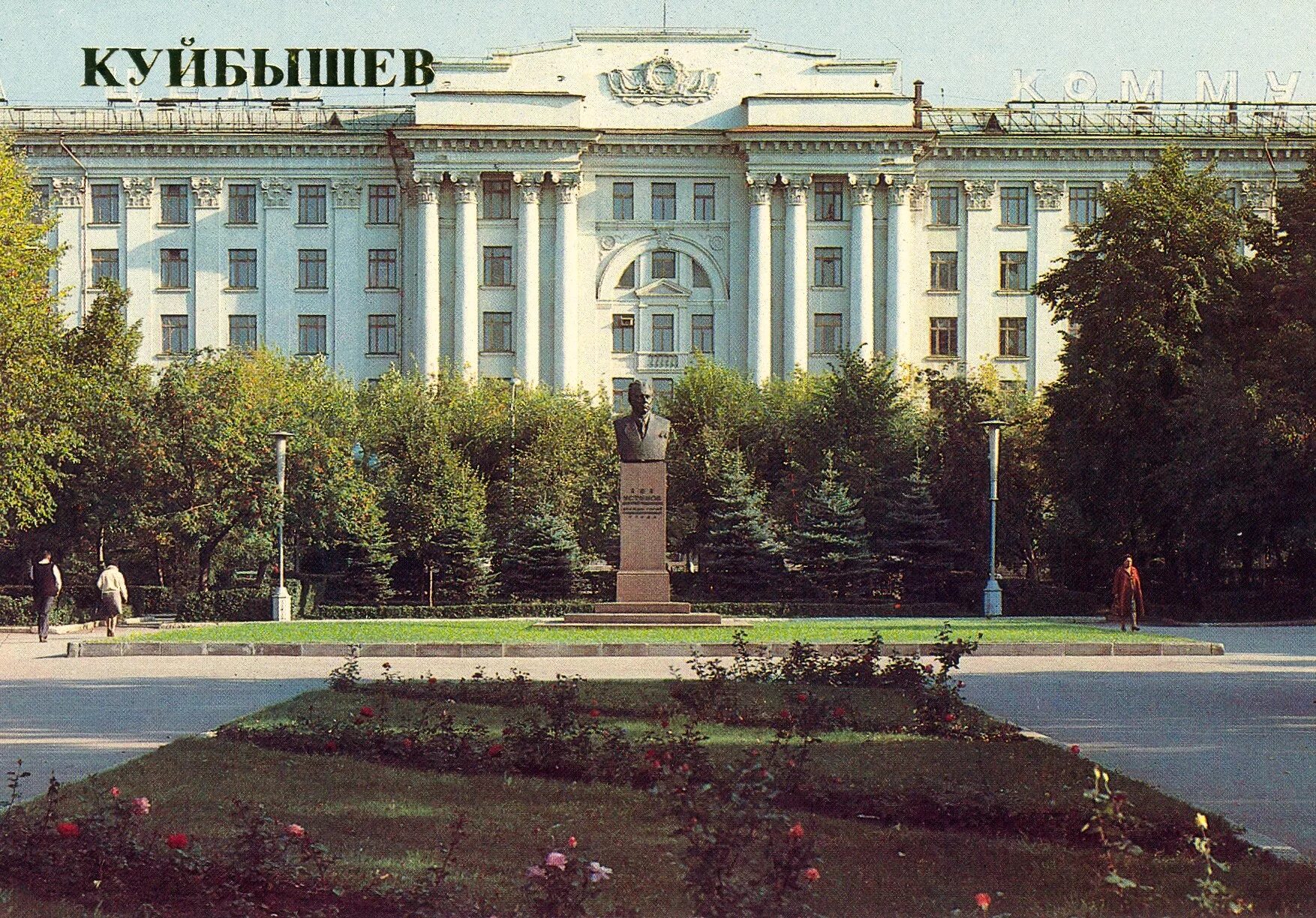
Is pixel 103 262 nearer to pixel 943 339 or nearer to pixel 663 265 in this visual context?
pixel 663 265

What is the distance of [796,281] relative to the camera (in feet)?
240

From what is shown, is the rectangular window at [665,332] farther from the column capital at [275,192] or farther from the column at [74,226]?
the column at [74,226]

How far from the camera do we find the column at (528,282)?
72.4 m

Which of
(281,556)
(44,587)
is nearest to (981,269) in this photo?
(281,556)

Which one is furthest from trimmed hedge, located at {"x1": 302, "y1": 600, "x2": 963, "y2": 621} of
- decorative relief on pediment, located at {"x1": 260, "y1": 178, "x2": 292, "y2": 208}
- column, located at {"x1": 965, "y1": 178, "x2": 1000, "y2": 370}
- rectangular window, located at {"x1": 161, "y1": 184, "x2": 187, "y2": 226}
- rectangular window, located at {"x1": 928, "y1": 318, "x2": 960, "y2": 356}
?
rectangular window, located at {"x1": 161, "y1": 184, "x2": 187, "y2": 226}

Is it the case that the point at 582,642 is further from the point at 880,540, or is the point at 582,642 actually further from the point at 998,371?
the point at 998,371

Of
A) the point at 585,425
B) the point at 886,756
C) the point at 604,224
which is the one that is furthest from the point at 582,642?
the point at 604,224

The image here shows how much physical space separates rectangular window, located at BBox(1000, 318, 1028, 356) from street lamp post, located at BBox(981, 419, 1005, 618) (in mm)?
29866

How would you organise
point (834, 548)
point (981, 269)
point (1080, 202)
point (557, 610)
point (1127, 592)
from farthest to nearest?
point (981, 269) < point (1080, 202) < point (834, 548) < point (557, 610) < point (1127, 592)

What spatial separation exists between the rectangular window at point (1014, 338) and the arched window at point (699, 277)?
1386 centimetres

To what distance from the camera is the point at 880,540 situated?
46.6 meters

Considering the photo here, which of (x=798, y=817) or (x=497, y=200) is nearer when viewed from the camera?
(x=798, y=817)

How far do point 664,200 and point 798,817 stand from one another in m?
65.4

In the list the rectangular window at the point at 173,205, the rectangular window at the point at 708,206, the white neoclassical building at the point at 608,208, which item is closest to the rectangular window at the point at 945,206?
the white neoclassical building at the point at 608,208
